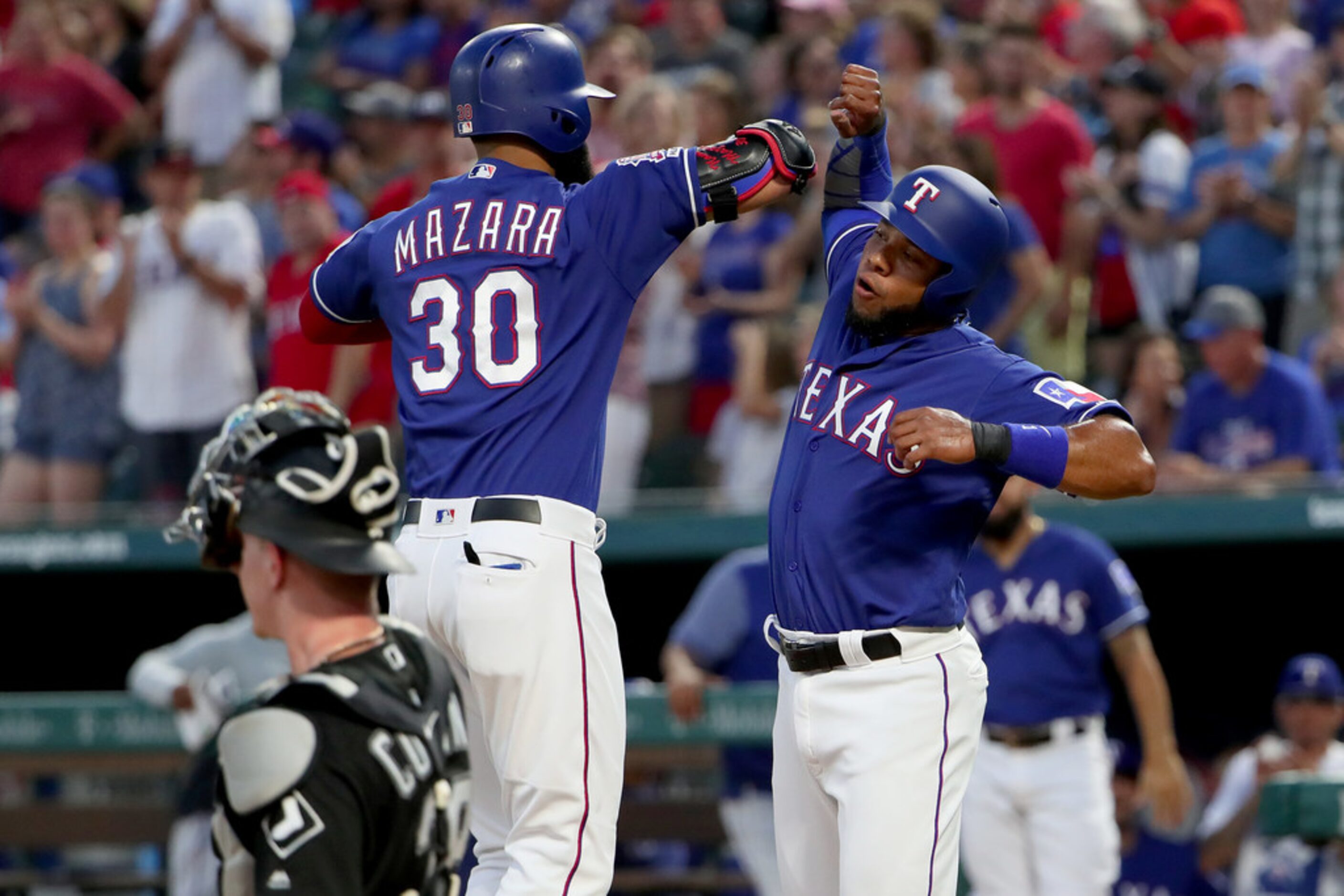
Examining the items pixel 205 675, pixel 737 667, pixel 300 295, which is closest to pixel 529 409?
pixel 737 667

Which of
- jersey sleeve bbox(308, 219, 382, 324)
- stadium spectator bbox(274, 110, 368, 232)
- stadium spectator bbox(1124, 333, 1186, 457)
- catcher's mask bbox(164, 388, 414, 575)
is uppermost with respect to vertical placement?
stadium spectator bbox(274, 110, 368, 232)

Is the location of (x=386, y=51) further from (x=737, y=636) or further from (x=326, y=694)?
(x=326, y=694)

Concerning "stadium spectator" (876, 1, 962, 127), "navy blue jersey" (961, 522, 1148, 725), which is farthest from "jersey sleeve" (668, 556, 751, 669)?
"stadium spectator" (876, 1, 962, 127)

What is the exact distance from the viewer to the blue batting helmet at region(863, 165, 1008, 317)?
3.56 m

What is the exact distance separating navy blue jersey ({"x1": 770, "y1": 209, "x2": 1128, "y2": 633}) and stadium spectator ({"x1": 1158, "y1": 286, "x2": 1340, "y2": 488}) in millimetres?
3524

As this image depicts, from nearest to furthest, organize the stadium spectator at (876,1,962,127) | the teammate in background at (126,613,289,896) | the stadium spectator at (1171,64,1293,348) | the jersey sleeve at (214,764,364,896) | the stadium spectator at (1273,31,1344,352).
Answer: the jersey sleeve at (214,764,364,896) < the teammate in background at (126,613,289,896) < the stadium spectator at (1273,31,1344,352) < the stadium spectator at (1171,64,1293,348) < the stadium spectator at (876,1,962,127)

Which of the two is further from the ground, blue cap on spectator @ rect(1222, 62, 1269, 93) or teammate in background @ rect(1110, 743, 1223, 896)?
blue cap on spectator @ rect(1222, 62, 1269, 93)

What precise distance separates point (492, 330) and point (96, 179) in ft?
18.8

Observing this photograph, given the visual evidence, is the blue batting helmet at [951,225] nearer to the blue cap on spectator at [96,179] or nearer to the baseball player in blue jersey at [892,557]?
the baseball player in blue jersey at [892,557]

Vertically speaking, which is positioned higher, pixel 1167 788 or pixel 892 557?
pixel 892 557

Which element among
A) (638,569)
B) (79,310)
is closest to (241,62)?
(79,310)

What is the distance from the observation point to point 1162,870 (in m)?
7.34

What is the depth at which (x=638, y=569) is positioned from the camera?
8562mm

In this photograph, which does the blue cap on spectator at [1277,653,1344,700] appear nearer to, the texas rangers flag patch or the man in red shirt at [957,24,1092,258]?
the man in red shirt at [957,24,1092,258]
